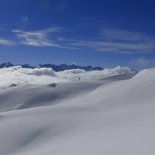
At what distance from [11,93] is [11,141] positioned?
8490 cm

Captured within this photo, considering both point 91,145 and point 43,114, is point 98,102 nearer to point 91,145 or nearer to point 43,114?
point 43,114

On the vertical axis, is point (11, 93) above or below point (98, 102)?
above

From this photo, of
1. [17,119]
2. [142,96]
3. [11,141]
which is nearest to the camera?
[11,141]

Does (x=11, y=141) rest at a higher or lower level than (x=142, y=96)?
lower

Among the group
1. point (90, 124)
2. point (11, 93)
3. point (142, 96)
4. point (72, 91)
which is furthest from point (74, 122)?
point (11, 93)

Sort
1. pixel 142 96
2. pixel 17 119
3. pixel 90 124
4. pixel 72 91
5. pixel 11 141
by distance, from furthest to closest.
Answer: pixel 72 91 → pixel 142 96 → pixel 17 119 → pixel 90 124 → pixel 11 141

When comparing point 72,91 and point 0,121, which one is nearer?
point 0,121

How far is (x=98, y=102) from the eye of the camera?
46.8 meters

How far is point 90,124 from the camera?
31422 mm

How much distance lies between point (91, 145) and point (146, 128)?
355cm

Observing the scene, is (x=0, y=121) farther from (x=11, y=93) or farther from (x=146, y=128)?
(x=11, y=93)

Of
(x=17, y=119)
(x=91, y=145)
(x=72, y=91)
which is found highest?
(x=72, y=91)

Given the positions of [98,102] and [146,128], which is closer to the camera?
[146,128]

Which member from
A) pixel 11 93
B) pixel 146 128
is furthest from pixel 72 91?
pixel 146 128
